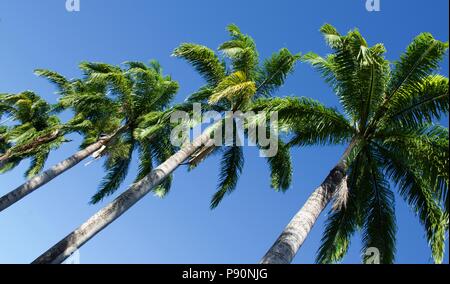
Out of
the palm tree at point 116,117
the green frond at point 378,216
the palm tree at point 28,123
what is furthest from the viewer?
the palm tree at point 28,123

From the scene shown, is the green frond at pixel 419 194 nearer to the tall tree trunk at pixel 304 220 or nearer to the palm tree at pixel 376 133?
the palm tree at pixel 376 133

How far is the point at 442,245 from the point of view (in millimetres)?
12383

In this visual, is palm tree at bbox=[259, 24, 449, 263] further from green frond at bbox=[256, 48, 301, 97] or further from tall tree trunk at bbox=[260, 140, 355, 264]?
green frond at bbox=[256, 48, 301, 97]

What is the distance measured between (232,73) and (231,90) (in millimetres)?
2740

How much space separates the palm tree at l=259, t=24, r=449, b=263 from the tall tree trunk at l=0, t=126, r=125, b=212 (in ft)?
36.2

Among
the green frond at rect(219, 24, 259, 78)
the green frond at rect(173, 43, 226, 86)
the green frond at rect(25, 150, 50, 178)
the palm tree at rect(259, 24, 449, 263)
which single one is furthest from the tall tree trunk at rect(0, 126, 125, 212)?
the palm tree at rect(259, 24, 449, 263)

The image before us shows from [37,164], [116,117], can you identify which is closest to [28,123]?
[37,164]

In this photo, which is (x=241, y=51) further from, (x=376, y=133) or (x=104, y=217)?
(x=104, y=217)

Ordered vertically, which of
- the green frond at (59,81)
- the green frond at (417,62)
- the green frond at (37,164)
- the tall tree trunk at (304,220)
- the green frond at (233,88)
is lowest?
the tall tree trunk at (304,220)

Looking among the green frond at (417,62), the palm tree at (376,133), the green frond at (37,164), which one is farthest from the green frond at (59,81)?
the green frond at (417,62)

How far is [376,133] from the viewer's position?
13.6 meters

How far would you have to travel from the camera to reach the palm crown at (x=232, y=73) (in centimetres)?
1825

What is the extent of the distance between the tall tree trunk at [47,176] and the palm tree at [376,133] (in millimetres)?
11022
